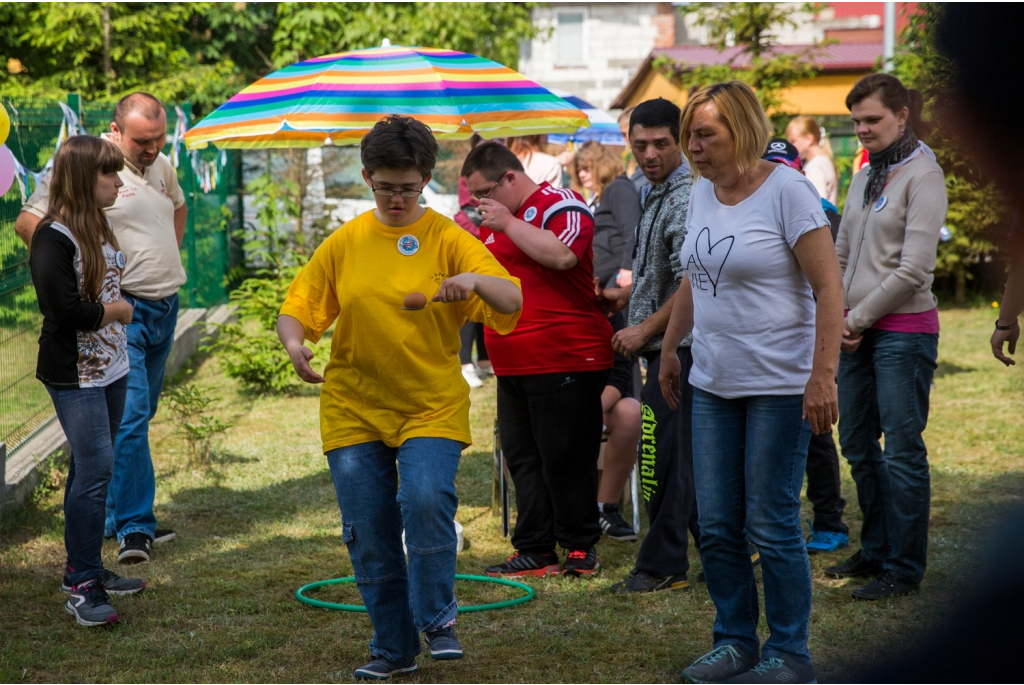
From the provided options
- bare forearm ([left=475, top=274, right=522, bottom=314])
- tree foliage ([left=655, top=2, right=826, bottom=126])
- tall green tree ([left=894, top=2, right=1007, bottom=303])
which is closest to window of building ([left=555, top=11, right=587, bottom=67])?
tree foliage ([left=655, top=2, right=826, bottom=126])

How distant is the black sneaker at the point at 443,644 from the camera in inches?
135

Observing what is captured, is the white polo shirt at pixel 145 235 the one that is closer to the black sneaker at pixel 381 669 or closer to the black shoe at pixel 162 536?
the black shoe at pixel 162 536

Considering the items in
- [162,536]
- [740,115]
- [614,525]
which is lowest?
[614,525]

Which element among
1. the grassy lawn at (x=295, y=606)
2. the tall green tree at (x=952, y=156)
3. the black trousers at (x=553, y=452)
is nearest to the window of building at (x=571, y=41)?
the grassy lawn at (x=295, y=606)

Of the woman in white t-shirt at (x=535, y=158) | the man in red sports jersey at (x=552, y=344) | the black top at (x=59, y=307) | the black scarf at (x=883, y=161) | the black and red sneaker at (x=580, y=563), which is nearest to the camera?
the black top at (x=59, y=307)

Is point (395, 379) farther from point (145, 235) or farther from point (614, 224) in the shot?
point (614, 224)

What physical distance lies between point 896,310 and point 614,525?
1.98m

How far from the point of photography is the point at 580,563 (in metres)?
4.80

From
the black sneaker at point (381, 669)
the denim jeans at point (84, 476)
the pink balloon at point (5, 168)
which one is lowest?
the black sneaker at point (381, 669)

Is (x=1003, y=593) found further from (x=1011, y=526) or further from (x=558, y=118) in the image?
(x=558, y=118)

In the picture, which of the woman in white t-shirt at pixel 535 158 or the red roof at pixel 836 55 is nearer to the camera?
the woman in white t-shirt at pixel 535 158

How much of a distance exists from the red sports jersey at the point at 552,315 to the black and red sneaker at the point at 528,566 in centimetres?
90

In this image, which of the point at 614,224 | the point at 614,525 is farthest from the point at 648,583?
the point at 614,224

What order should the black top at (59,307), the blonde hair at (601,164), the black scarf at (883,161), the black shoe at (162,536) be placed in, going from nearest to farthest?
the black top at (59,307) < the black scarf at (883,161) < the black shoe at (162,536) < the blonde hair at (601,164)
